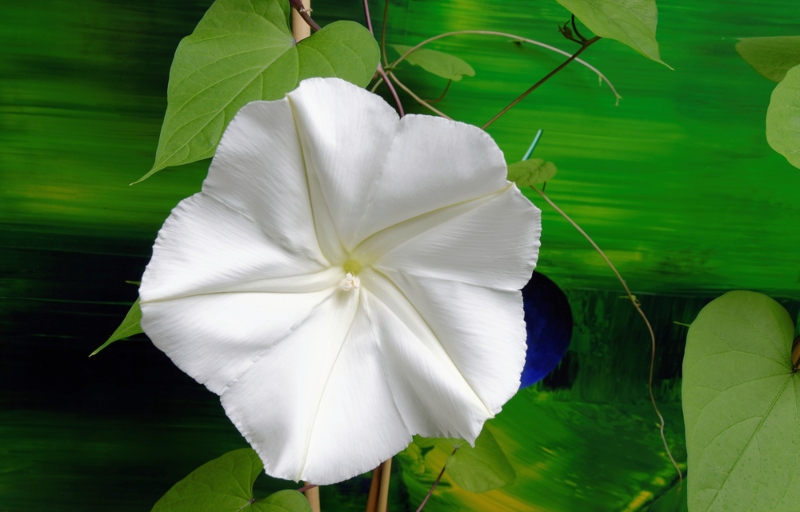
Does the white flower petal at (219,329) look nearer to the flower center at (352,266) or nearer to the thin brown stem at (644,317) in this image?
the flower center at (352,266)

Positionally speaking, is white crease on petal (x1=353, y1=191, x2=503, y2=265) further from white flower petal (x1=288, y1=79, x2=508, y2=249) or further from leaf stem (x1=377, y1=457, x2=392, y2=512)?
leaf stem (x1=377, y1=457, x2=392, y2=512)

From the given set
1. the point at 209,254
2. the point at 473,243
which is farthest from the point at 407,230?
the point at 209,254

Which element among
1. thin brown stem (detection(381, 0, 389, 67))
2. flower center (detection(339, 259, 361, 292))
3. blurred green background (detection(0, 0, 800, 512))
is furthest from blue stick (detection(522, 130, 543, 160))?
flower center (detection(339, 259, 361, 292))

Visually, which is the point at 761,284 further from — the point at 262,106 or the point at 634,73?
the point at 262,106

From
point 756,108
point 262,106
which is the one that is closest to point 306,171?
point 262,106

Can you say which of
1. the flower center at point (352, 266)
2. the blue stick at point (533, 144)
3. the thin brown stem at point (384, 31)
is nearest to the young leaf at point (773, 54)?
the blue stick at point (533, 144)

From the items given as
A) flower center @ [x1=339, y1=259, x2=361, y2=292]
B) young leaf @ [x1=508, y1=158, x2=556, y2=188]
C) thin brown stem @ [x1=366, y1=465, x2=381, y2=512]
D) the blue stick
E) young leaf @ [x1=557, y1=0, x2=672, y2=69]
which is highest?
young leaf @ [x1=557, y1=0, x2=672, y2=69]
